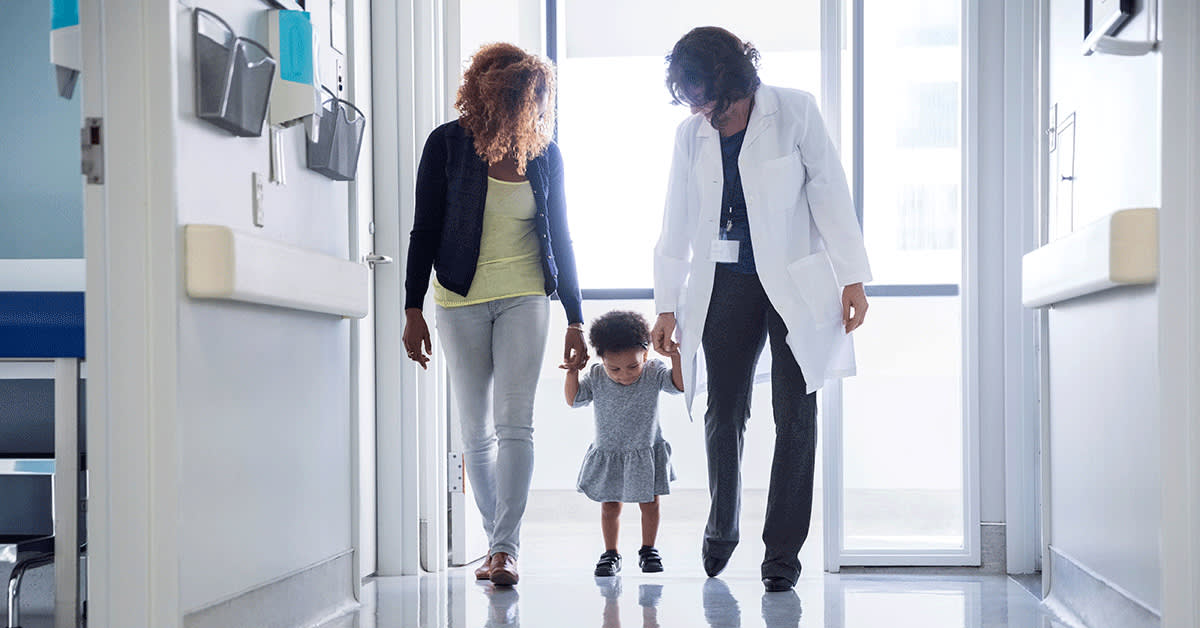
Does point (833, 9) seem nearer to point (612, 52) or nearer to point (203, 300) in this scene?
point (612, 52)

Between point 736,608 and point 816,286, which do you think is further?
point 816,286

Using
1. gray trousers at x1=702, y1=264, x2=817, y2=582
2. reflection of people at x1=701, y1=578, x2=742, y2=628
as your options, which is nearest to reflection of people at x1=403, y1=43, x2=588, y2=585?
gray trousers at x1=702, y1=264, x2=817, y2=582

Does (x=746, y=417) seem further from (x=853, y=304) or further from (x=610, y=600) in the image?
(x=610, y=600)

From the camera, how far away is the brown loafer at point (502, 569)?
8.35 feet

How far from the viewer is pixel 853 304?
2500 millimetres

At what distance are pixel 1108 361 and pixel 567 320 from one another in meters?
1.27

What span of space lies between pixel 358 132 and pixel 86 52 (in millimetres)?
840

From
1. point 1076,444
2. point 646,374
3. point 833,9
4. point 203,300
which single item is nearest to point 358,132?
point 203,300

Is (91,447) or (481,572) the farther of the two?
(481,572)

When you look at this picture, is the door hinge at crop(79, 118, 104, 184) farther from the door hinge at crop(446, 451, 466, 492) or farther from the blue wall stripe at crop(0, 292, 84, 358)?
the door hinge at crop(446, 451, 466, 492)

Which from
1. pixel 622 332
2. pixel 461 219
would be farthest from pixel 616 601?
pixel 461 219

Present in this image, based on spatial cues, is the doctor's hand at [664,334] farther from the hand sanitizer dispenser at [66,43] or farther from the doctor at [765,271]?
the hand sanitizer dispenser at [66,43]

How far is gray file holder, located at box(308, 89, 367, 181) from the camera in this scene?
2.29 m

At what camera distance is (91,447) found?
1653 mm
